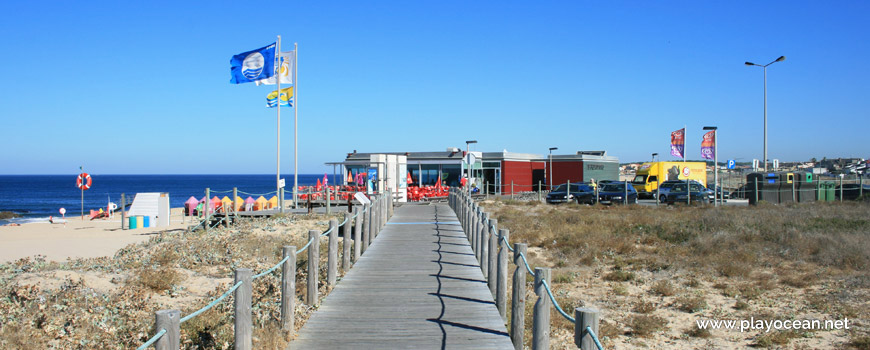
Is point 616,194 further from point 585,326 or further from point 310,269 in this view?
point 585,326

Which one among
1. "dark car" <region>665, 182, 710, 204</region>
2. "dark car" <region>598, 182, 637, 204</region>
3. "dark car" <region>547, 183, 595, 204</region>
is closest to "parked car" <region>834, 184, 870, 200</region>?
"dark car" <region>665, 182, 710, 204</region>

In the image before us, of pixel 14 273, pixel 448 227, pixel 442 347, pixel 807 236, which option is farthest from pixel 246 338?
pixel 807 236

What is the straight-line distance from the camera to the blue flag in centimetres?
2781

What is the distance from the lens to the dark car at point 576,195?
35.1 metres

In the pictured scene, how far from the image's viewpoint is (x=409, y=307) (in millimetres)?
8422

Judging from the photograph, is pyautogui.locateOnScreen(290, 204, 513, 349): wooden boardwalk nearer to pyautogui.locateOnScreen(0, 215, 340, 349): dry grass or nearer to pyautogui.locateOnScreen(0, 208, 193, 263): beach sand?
pyautogui.locateOnScreen(0, 215, 340, 349): dry grass

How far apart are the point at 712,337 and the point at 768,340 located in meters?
0.77

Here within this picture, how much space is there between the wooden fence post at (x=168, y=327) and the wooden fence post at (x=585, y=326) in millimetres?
2759

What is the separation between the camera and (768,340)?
903 centimetres

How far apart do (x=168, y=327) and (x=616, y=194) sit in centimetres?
3254

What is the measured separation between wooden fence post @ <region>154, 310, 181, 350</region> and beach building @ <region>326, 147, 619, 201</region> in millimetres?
23807

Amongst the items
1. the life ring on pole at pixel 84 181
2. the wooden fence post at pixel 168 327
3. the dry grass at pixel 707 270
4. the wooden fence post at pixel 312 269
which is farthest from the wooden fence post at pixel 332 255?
the life ring on pole at pixel 84 181

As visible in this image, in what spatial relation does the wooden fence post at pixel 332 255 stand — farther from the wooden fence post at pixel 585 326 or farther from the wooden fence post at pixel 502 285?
the wooden fence post at pixel 585 326

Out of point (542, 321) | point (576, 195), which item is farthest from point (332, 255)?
point (576, 195)
